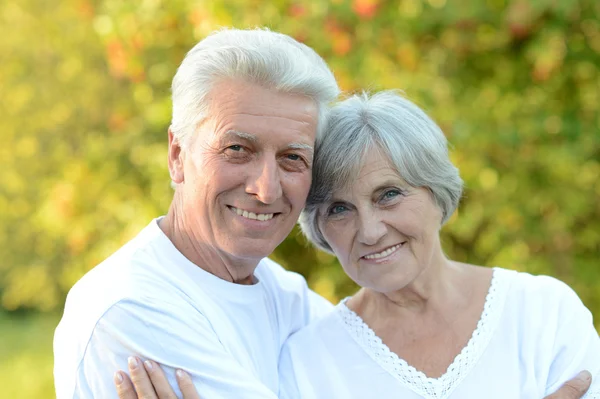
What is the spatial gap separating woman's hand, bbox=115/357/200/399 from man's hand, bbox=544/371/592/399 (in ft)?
3.65

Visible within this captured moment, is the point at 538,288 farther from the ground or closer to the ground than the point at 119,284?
farther from the ground

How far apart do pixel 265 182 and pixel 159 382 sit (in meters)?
0.66

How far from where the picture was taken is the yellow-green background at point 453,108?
457 cm

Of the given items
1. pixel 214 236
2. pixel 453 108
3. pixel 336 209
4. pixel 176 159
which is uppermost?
pixel 453 108

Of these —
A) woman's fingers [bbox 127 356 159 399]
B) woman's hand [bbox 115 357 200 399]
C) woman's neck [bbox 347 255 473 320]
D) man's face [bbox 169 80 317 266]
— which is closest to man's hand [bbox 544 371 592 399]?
woman's neck [bbox 347 255 473 320]

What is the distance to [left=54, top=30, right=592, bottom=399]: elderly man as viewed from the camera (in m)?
2.15

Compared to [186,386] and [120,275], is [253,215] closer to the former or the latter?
[120,275]

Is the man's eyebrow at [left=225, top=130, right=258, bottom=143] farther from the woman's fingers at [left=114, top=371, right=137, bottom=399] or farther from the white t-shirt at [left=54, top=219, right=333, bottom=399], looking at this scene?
the woman's fingers at [left=114, top=371, right=137, bottom=399]

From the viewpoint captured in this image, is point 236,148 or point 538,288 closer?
point 236,148

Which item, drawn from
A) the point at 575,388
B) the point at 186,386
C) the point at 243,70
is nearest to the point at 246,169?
the point at 243,70

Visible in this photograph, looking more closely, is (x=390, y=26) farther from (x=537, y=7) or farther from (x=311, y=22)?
(x=537, y=7)

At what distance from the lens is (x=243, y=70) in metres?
2.32

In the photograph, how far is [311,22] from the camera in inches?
179

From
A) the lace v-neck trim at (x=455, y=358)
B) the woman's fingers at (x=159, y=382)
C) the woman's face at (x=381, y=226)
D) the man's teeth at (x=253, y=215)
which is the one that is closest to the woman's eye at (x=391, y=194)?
the woman's face at (x=381, y=226)
